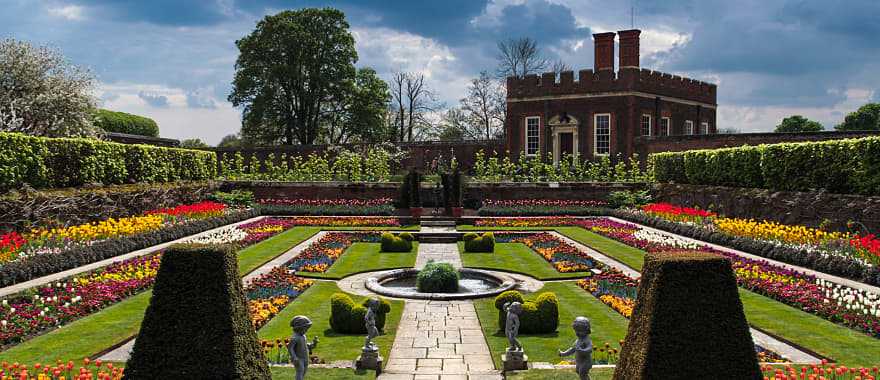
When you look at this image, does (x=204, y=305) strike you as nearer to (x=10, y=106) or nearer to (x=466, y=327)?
(x=466, y=327)

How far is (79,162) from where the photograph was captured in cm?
1745

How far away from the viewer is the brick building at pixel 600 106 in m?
33.7

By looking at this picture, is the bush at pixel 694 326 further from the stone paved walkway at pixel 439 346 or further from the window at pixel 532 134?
the window at pixel 532 134

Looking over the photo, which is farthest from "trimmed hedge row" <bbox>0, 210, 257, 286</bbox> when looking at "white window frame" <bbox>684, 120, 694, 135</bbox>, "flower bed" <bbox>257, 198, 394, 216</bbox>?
"white window frame" <bbox>684, 120, 694, 135</bbox>

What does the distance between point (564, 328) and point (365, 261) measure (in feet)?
22.1

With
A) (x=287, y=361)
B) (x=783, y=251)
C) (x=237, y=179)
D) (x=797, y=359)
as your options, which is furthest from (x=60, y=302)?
(x=237, y=179)

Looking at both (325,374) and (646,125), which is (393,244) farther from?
(646,125)

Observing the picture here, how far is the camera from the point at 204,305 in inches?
170

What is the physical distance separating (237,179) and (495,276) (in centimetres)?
2019

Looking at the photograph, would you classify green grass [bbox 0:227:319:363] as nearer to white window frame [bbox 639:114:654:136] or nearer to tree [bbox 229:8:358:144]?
white window frame [bbox 639:114:654:136]

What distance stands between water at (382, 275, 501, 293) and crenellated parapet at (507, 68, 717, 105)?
24.4 meters

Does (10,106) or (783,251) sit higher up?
(10,106)

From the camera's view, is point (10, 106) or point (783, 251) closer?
point (783, 251)

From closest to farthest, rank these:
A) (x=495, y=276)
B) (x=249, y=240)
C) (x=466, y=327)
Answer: (x=466, y=327)
(x=495, y=276)
(x=249, y=240)
